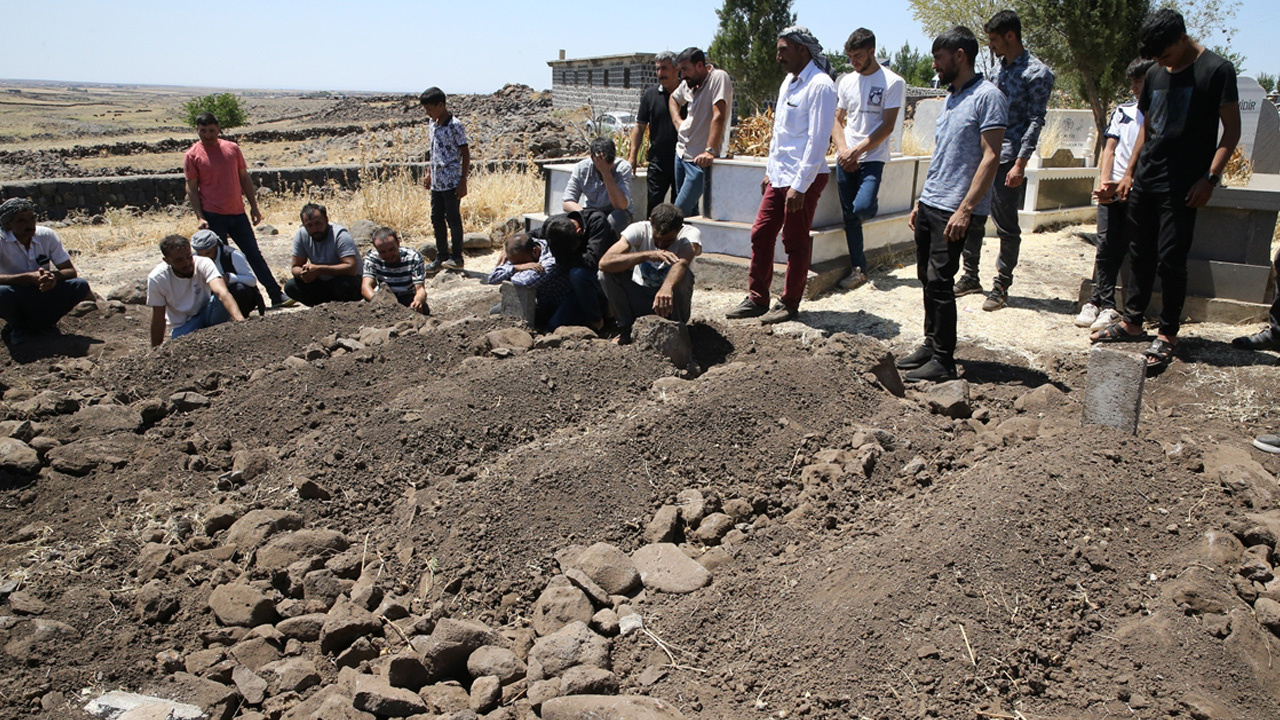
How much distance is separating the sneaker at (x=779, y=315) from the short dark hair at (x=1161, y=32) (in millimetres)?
2468

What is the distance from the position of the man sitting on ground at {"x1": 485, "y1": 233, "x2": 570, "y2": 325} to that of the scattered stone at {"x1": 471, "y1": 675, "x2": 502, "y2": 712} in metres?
3.45

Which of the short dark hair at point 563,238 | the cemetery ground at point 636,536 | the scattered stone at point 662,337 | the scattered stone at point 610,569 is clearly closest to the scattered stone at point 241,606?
the cemetery ground at point 636,536

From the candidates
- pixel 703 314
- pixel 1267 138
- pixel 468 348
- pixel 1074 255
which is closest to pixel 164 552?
pixel 468 348

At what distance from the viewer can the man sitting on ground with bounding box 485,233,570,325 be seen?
5801 mm

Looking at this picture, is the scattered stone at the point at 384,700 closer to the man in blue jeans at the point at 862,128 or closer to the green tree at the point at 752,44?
the man in blue jeans at the point at 862,128

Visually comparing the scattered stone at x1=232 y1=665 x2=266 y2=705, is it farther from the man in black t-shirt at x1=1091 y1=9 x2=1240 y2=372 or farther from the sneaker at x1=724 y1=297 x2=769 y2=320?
the man in black t-shirt at x1=1091 y1=9 x2=1240 y2=372

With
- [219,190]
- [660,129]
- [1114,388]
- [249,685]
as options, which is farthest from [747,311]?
[219,190]

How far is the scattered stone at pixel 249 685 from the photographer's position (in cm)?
267

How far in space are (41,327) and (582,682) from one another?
19.9 ft

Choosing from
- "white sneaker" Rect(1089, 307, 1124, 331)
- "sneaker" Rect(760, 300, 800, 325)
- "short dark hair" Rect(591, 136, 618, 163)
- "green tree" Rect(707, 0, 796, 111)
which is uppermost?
"green tree" Rect(707, 0, 796, 111)

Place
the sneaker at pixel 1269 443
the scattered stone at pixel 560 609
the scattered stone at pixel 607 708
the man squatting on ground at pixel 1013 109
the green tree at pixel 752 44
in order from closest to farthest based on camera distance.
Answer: the scattered stone at pixel 607 708
the scattered stone at pixel 560 609
the sneaker at pixel 1269 443
the man squatting on ground at pixel 1013 109
the green tree at pixel 752 44

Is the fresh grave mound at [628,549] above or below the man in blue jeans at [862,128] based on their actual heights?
below

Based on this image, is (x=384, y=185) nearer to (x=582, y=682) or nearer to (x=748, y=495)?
(x=748, y=495)

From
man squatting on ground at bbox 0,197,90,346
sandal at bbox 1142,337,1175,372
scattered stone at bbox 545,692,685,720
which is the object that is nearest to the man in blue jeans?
sandal at bbox 1142,337,1175,372
